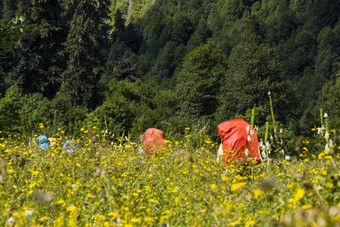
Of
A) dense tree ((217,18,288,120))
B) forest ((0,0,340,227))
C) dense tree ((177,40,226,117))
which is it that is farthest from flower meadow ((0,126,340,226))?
dense tree ((177,40,226,117))

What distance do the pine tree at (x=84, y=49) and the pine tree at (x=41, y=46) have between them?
248cm

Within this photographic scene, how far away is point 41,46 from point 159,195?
107 ft

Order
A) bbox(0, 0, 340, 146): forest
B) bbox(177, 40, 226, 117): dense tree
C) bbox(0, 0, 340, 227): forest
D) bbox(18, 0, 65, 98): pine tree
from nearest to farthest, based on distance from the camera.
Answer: bbox(0, 0, 340, 227): forest < bbox(0, 0, 340, 146): forest < bbox(18, 0, 65, 98): pine tree < bbox(177, 40, 226, 117): dense tree

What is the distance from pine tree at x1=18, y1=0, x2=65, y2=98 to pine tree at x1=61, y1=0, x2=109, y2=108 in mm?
2483

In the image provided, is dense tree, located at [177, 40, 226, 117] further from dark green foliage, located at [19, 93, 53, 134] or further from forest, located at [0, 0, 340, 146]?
dark green foliage, located at [19, 93, 53, 134]

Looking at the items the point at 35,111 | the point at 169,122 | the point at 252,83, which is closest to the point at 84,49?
the point at 35,111

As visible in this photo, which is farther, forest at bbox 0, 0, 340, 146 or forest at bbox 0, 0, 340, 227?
forest at bbox 0, 0, 340, 146

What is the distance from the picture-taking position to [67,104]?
32.2 metres

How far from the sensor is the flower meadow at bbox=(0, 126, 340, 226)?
2.90 m

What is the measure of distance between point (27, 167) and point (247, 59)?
35.9 meters

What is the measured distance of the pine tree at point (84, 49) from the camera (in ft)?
103

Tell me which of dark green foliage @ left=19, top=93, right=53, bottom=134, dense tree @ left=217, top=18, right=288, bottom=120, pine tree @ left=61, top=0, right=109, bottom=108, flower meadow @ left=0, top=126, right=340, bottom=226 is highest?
pine tree @ left=61, top=0, right=109, bottom=108

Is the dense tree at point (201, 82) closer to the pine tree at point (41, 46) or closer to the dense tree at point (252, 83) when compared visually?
the dense tree at point (252, 83)

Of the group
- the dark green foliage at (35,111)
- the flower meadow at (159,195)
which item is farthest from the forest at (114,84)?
the flower meadow at (159,195)
